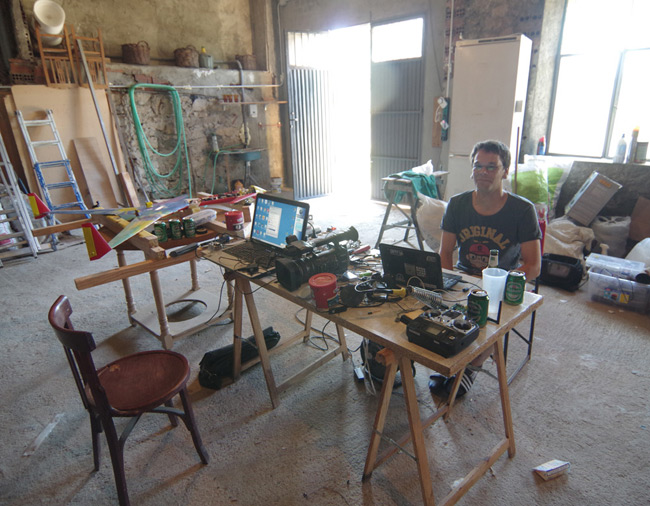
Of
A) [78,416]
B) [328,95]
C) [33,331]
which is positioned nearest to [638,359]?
[78,416]

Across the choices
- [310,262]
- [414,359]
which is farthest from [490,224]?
[414,359]

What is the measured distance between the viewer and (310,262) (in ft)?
5.45

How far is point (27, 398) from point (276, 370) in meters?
1.30

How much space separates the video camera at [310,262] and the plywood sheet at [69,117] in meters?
4.29

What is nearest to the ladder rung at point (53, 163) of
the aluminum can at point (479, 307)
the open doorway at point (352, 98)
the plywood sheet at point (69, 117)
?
the plywood sheet at point (69, 117)

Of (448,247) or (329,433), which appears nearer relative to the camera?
(329,433)

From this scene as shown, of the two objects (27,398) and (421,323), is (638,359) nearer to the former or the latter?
(421,323)

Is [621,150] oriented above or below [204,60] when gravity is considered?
below

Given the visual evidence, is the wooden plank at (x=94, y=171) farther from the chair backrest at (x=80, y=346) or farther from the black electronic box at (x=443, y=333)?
the black electronic box at (x=443, y=333)

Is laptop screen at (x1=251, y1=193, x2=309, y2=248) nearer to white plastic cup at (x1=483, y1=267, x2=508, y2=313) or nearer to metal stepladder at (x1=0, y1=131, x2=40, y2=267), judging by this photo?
white plastic cup at (x1=483, y1=267, x2=508, y2=313)

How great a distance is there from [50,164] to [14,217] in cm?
78

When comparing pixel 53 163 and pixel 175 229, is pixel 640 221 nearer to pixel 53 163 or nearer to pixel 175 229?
pixel 175 229

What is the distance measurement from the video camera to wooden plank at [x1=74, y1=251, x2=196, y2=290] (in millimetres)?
665

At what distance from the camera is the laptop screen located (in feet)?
6.28
